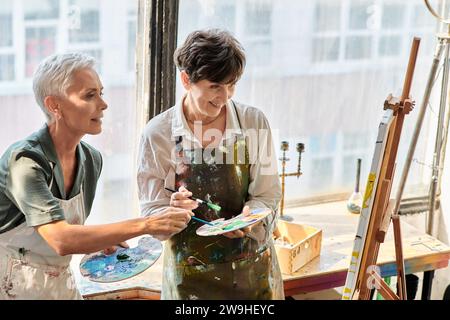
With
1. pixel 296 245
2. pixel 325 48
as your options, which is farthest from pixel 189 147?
pixel 325 48

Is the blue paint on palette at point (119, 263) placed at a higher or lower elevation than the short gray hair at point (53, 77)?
lower

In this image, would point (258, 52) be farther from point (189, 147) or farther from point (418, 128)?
point (189, 147)

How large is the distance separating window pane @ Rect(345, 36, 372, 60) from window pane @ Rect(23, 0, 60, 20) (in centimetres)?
129

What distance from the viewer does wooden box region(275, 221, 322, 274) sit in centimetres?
300

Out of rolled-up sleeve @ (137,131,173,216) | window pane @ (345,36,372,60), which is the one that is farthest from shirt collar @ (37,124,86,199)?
window pane @ (345,36,372,60)

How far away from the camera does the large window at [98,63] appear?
9.34 ft

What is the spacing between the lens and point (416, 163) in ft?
12.6

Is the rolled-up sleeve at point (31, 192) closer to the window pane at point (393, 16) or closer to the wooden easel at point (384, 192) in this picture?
the wooden easel at point (384, 192)

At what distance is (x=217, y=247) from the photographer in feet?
7.95

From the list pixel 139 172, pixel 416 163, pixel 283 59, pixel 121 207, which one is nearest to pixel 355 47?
pixel 283 59

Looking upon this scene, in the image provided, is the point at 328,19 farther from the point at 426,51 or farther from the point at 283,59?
the point at 426,51

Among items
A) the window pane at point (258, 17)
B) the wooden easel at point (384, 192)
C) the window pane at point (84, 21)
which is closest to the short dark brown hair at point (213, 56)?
the wooden easel at point (384, 192)

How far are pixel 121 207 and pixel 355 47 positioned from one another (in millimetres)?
1225

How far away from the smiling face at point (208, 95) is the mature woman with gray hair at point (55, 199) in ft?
0.85
